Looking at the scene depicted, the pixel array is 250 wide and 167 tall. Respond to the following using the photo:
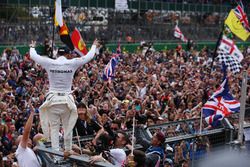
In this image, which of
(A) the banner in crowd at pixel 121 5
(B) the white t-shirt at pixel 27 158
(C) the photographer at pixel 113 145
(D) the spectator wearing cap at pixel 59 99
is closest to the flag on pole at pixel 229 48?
(C) the photographer at pixel 113 145

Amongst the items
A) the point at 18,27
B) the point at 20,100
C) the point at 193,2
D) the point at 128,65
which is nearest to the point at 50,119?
the point at 20,100

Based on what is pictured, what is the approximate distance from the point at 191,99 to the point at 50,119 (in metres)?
9.76

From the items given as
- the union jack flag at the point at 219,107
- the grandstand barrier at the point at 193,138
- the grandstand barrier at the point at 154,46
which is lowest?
the grandstand barrier at the point at 154,46

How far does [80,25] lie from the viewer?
34062 mm

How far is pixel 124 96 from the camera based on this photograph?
17.8 m

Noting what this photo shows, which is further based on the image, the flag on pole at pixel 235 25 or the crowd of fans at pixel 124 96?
the flag on pole at pixel 235 25

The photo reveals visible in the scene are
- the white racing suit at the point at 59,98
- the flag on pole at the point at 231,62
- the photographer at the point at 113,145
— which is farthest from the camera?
the flag on pole at the point at 231,62

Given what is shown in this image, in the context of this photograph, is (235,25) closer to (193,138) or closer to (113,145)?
(193,138)

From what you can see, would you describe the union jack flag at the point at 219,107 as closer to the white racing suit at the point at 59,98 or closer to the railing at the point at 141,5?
the white racing suit at the point at 59,98

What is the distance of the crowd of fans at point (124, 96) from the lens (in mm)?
11062

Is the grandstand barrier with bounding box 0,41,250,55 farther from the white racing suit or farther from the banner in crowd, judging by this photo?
the white racing suit

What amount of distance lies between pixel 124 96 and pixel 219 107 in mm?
6429

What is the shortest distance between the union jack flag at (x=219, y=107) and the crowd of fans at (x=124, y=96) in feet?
1.05

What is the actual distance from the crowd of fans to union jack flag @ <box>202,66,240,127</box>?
12.6 inches
